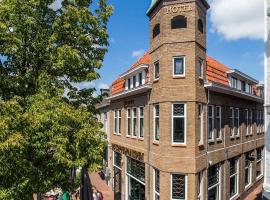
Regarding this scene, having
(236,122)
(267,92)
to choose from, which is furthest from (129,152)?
(267,92)

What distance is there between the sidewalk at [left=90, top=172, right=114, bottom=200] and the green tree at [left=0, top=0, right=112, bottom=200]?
14.7m

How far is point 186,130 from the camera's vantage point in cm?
1588

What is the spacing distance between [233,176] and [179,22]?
37.9 ft

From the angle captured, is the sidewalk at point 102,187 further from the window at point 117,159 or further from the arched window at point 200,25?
the arched window at point 200,25

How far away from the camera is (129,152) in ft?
73.3

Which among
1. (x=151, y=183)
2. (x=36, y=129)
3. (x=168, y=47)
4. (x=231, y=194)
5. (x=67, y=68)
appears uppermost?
Result: (x=168, y=47)

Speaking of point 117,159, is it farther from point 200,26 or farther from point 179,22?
point 179,22

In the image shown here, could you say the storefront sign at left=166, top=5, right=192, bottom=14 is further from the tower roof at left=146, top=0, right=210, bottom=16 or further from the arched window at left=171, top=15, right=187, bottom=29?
the tower roof at left=146, top=0, right=210, bottom=16

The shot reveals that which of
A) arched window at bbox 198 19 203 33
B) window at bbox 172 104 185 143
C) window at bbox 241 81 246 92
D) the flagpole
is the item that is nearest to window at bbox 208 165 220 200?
window at bbox 172 104 185 143

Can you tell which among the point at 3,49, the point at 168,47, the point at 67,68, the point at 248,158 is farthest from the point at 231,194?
the point at 3,49

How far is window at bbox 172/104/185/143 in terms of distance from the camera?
1598 cm

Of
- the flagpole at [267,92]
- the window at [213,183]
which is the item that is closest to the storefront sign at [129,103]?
the window at [213,183]

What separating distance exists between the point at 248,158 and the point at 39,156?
18970 millimetres

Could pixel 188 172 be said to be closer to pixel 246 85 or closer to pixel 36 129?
pixel 36 129
